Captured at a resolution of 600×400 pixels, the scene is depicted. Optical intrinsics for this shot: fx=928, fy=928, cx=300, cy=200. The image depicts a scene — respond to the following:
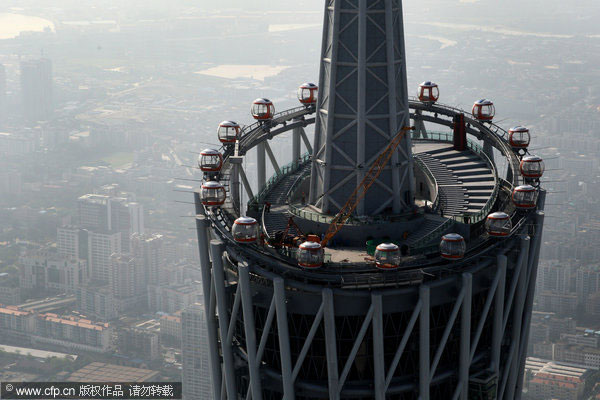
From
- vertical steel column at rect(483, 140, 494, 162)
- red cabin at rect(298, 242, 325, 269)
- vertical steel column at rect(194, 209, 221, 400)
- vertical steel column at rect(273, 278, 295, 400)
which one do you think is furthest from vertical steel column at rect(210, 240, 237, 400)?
vertical steel column at rect(483, 140, 494, 162)

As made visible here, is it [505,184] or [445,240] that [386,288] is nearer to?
[445,240]

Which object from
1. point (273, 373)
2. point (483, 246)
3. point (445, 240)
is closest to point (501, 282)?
point (483, 246)

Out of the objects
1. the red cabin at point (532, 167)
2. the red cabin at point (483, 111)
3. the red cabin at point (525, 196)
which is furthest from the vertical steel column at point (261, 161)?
the red cabin at point (525, 196)

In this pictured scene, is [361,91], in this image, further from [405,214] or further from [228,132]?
[228,132]

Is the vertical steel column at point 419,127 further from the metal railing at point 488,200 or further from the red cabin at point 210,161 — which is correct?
the red cabin at point 210,161

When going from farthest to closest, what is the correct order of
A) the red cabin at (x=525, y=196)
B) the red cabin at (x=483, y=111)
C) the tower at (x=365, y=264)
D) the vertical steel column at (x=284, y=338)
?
the red cabin at (x=483, y=111), the red cabin at (x=525, y=196), the tower at (x=365, y=264), the vertical steel column at (x=284, y=338)

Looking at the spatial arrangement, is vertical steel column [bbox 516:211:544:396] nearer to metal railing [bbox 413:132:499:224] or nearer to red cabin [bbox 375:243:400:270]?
metal railing [bbox 413:132:499:224]
